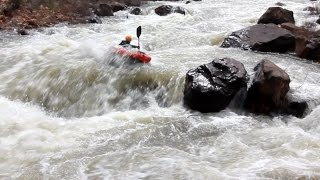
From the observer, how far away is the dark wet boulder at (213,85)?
6.93 m

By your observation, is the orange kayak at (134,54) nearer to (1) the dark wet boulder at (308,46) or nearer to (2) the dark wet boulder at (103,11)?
(1) the dark wet boulder at (308,46)

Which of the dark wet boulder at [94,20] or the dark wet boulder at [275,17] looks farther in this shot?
the dark wet boulder at [94,20]

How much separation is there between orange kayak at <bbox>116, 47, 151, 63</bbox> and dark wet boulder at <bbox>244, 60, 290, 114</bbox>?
2.37 m

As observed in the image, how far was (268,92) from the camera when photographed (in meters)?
6.94

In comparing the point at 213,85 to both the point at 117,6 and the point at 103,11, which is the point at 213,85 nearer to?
the point at 103,11

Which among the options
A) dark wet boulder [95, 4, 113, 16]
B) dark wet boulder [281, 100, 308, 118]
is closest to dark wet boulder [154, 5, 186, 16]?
dark wet boulder [95, 4, 113, 16]

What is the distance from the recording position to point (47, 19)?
1409 cm

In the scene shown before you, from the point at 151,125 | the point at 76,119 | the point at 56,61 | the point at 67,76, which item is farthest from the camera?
the point at 56,61

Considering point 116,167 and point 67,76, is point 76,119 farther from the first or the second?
point 116,167

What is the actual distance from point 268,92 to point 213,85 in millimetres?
953

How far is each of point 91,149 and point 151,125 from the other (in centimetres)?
117

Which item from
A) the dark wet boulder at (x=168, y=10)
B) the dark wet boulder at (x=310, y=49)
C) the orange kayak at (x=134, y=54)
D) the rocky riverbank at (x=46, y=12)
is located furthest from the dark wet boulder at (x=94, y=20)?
the dark wet boulder at (x=310, y=49)

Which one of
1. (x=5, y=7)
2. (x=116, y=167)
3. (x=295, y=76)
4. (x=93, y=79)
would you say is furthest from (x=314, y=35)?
(x=5, y=7)

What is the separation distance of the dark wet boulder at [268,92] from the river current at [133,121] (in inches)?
10.0
